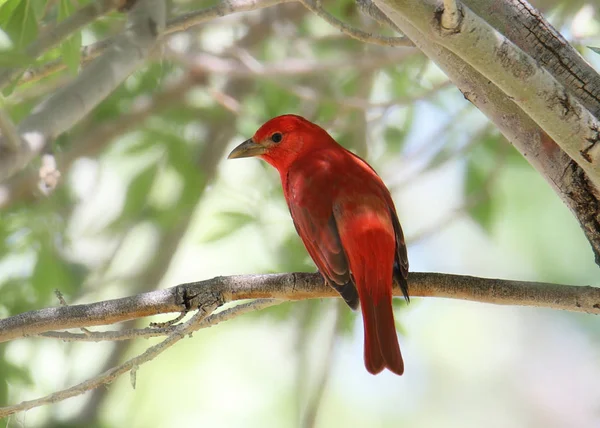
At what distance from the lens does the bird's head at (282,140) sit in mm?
4336

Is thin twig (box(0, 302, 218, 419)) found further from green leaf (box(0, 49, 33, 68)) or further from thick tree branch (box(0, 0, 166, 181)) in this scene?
green leaf (box(0, 49, 33, 68))

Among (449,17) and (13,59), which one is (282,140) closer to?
(13,59)

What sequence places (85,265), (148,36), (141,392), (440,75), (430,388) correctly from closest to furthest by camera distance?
(148,36) → (85,265) → (141,392) → (440,75) → (430,388)

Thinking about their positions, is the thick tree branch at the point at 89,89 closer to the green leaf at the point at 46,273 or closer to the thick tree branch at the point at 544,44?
the green leaf at the point at 46,273

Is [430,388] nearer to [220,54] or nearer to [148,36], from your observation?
[220,54]

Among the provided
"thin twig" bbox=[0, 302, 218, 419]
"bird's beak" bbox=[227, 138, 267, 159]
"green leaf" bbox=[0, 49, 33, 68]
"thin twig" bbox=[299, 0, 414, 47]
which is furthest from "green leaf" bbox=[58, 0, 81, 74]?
"bird's beak" bbox=[227, 138, 267, 159]

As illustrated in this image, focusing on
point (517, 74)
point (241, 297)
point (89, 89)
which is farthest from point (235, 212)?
point (517, 74)

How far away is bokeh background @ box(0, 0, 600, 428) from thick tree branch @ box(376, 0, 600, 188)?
4.96ft

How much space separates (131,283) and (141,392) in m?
0.72

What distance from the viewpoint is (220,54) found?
17.0 ft

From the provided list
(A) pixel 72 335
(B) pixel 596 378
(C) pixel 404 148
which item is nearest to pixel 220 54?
(C) pixel 404 148

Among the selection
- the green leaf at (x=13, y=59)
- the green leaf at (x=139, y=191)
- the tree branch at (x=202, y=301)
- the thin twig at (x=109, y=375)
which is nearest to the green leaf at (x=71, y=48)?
the green leaf at (x=13, y=59)

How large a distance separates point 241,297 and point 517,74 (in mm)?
1099

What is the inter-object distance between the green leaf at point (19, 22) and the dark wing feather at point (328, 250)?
49.5 inches
